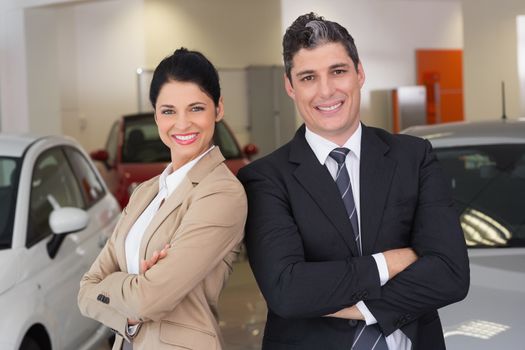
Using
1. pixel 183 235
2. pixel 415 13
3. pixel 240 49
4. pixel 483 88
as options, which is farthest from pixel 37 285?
pixel 415 13

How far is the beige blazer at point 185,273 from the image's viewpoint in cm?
208

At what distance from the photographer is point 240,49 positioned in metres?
15.3

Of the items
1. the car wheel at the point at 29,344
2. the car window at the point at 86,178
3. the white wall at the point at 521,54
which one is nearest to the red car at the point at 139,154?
the white wall at the point at 521,54

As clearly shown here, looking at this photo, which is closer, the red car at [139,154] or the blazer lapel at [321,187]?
the blazer lapel at [321,187]

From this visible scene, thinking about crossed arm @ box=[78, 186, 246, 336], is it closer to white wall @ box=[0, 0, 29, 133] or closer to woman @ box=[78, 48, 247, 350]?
woman @ box=[78, 48, 247, 350]

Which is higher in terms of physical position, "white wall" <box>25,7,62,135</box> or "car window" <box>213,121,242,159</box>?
"white wall" <box>25,7,62,135</box>

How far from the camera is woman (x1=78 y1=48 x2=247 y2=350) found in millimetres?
2084

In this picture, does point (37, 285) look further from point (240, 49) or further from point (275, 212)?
point (240, 49)

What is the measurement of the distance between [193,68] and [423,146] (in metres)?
0.56

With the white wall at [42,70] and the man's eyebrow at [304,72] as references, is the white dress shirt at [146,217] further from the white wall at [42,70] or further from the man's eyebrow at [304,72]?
the white wall at [42,70]

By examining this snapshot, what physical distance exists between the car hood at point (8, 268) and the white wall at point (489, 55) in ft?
27.2

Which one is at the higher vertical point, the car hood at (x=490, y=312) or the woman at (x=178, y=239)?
the woman at (x=178, y=239)

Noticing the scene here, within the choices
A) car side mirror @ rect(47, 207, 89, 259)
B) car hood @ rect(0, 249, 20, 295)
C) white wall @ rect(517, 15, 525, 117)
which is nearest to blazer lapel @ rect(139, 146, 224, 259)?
car hood @ rect(0, 249, 20, 295)

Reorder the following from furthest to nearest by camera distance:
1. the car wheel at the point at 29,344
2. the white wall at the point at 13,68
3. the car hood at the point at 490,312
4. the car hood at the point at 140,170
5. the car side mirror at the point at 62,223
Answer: the white wall at the point at 13,68, the car hood at the point at 140,170, the car side mirror at the point at 62,223, the car wheel at the point at 29,344, the car hood at the point at 490,312
